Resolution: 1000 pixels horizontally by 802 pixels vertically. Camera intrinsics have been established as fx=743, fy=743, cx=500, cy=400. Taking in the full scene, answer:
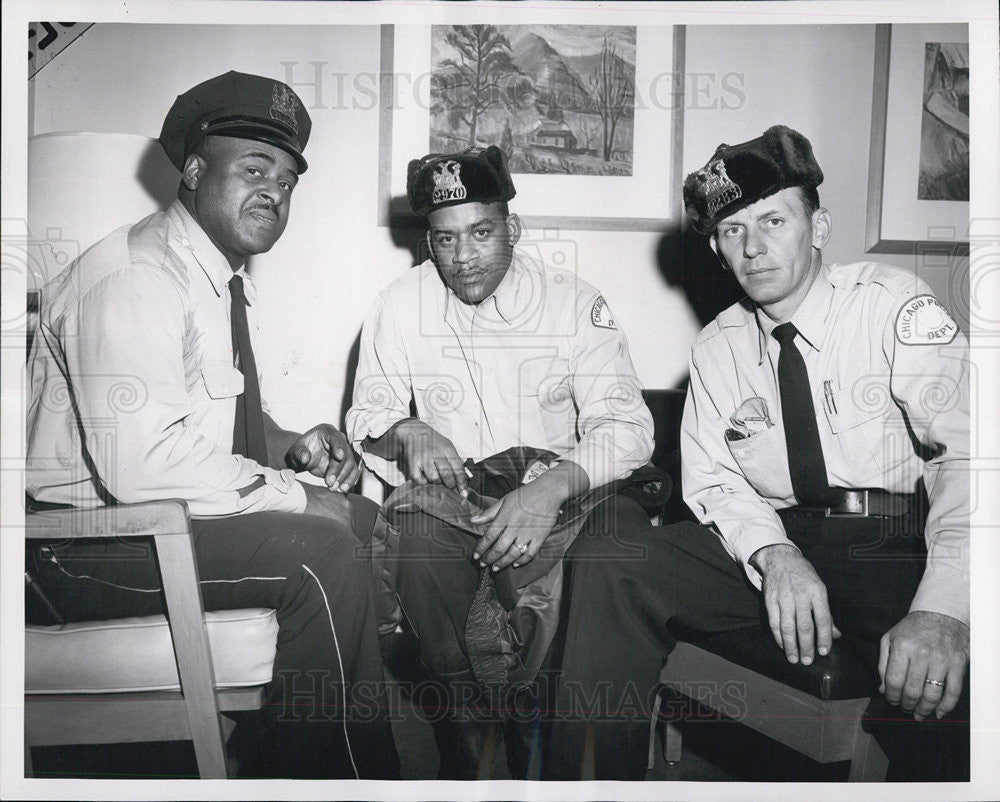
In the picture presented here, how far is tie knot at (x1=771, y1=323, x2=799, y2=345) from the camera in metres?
1.12

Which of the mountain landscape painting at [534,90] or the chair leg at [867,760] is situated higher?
the mountain landscape painting at [534,90]

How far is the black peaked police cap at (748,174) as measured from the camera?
1076 millimetres

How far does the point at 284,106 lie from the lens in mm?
1110

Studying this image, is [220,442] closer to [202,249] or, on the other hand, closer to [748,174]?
[202,249]

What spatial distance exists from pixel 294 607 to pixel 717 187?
0.86 m

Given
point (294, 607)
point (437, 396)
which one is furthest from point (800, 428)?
point (294, 607)

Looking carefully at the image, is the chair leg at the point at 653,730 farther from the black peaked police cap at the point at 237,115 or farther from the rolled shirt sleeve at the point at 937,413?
the black peaked police cap at the point at 237,115

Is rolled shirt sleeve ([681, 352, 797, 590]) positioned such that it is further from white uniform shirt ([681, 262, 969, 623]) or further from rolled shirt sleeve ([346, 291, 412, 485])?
rolled shirt sleeve ([346, 291, 412, 485])

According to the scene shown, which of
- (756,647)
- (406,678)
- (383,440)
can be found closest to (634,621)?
(756,647)

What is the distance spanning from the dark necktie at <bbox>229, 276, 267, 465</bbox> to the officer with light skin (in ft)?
2.12

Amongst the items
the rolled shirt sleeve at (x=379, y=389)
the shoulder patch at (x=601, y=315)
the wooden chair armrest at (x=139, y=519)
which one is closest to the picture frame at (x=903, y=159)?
the shoulder patch at (x=601, y=315)

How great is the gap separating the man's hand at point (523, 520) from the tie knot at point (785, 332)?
374 mm

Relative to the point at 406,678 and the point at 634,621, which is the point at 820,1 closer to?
the point at 634,621

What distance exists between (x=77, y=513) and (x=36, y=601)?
0.16 m
